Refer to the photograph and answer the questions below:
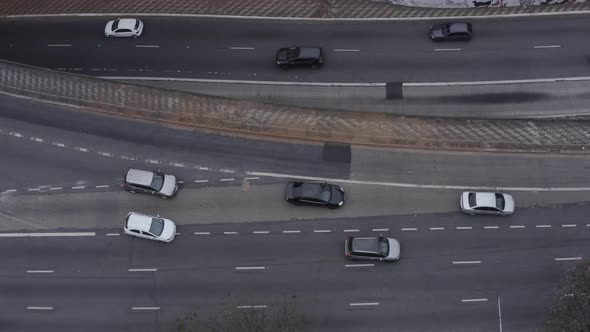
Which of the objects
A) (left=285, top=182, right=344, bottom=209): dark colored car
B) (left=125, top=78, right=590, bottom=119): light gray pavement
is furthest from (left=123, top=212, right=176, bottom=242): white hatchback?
(left=125, top=78, right=590, bottom=119): light gray pavement

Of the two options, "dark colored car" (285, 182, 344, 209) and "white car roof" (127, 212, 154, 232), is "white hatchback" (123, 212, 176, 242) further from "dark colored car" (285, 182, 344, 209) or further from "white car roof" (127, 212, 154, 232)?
"dark colored car" (285, 182, 344, 209)

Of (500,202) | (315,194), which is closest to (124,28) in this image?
(315,194)

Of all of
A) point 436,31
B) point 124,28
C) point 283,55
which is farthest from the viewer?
point 124,28

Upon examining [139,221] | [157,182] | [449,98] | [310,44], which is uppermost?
[310,44]

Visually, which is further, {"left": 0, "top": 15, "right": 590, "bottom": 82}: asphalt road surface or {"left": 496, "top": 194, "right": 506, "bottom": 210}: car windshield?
{"left": 0, "top": 15, "right": 590, "bottom": 82}: asphalt road surface

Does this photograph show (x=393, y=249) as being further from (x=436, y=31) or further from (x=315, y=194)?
(x=436, y=31)

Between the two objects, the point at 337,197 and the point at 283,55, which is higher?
the point at 283,55

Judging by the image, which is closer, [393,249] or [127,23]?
[393,249]

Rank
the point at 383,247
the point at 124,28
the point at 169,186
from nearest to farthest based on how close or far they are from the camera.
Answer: the point at 383,247, the point at 169,186, the point at 124,28
